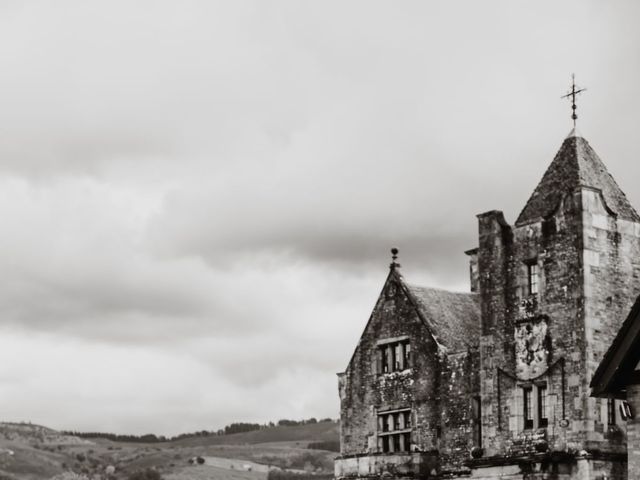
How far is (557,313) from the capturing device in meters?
A: 46.0

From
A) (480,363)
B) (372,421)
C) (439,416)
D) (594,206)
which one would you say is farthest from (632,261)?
(372,421)

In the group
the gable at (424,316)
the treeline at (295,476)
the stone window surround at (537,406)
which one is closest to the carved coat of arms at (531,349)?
the stone window surround at (537,406)

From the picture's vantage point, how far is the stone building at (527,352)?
45.0 meters

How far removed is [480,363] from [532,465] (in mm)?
5340

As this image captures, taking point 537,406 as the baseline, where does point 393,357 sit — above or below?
above

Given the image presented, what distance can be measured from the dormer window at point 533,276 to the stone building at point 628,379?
46.2 ft

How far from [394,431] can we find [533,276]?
34.7 feet

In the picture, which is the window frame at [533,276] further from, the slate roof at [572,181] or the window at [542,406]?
the window at [542,406]

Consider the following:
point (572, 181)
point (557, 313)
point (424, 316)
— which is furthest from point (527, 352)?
point (424, 316)

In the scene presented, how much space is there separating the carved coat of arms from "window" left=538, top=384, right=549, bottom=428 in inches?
22.6

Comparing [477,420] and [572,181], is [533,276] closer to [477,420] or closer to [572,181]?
[572,181]

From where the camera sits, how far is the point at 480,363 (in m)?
49.2

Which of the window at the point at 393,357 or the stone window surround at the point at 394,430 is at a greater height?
the window at the point at 393,357

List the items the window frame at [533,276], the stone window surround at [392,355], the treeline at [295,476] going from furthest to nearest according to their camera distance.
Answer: the treeline at [295,476], the stone window surround at [392,355], the window frame at [533,276]
